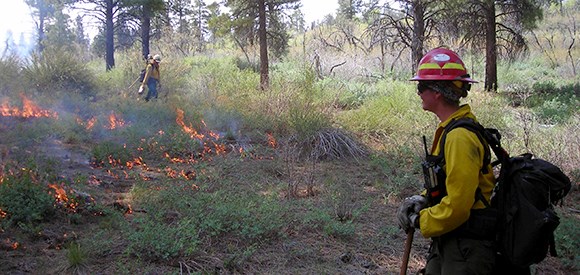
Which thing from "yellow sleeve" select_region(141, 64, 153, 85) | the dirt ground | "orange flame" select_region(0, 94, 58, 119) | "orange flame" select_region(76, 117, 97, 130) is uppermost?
"yellow sleeve" select_region(141, 64, 153, 85)

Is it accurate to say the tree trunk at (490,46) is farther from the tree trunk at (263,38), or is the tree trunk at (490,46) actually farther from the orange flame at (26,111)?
the orange flame at (26,111)

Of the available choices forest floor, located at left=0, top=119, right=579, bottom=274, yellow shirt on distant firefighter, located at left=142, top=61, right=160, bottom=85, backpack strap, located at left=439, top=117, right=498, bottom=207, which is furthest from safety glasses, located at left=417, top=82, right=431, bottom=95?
yellow shirt on distant firefighter, located at left=142, top=61, right=160, bottom=85

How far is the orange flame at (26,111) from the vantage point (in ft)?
31.1

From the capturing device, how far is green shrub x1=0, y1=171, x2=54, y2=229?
4.50 metres

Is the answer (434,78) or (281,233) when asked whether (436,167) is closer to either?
(434,78)

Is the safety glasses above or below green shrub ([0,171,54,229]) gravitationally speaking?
above

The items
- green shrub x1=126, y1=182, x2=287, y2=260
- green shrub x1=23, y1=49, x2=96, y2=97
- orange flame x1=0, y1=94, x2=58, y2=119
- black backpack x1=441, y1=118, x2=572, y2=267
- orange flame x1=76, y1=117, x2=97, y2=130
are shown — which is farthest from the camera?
green shrub x1=23, y1=49, x2=96, y2=97

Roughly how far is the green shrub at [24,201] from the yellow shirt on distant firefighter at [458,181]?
4.12m

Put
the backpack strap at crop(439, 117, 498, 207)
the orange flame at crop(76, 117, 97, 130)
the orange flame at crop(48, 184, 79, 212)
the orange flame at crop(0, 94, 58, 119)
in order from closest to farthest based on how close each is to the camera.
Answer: the backpack strap at crop(439, 117, 498, 207), the orange flame at crop(48, 184, 79, 212), the orange flame at crop(76, 117, 97, 130), the orange flame at crop(0, 94, 58, 119)

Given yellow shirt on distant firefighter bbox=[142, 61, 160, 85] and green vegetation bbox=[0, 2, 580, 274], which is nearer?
green vegetation bbox=[0, 2, 580, 274]

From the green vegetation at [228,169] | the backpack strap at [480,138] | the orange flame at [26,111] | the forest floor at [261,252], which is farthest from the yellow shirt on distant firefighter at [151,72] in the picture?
the backpack strap at [480,138]

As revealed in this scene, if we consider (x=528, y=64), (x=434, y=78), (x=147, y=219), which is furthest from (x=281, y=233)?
(x=528, y=64)

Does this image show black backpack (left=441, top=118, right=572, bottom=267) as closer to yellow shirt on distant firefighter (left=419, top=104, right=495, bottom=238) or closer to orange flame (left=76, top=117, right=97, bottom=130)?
yellow shirt on distant firefighter (left=419, top=104, right=495, bottom=238)

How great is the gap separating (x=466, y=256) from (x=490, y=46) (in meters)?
13.5
